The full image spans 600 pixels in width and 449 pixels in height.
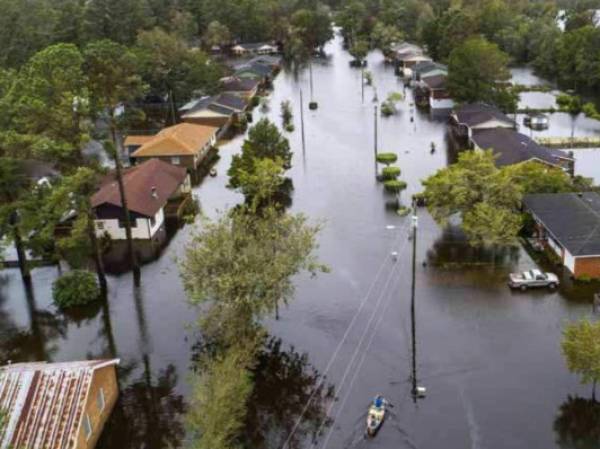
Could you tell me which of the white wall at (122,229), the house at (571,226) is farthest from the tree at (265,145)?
the house at (571,226)

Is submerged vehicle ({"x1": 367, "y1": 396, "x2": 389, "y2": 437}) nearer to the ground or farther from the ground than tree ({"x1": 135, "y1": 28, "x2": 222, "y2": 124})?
nearer to the ground

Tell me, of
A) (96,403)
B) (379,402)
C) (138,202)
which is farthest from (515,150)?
(96,403)

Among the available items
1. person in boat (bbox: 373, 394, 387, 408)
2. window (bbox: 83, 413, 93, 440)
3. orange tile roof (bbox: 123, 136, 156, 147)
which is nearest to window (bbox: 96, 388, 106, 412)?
window (bbox: 83, 413, 93, 440)

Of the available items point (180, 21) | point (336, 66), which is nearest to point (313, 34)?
point (336, 66)

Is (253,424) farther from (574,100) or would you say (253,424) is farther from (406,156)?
(574,100)

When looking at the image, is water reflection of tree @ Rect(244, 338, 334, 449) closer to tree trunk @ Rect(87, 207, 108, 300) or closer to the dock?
tree trunk @ Rect(87, 207, 108, 300)

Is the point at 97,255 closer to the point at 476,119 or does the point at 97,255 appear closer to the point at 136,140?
the point at 136,140
